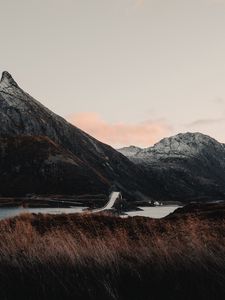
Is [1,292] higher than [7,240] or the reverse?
the reverse

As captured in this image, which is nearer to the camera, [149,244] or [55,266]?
[55,266]

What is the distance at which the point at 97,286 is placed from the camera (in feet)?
35.9

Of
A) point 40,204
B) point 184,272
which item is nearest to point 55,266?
point 184,272

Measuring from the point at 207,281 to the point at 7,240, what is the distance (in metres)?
4.90

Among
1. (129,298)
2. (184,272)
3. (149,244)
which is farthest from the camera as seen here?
(149,244)

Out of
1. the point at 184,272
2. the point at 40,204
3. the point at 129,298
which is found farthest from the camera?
the point at 40,204

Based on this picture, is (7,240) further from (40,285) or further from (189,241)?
(189,241)

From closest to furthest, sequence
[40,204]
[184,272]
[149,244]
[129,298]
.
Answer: [129,298] < [184,272] < [149,244] < [40,204]

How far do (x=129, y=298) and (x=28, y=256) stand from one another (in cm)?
259

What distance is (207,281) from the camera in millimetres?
11117

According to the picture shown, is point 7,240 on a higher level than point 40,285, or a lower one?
higher

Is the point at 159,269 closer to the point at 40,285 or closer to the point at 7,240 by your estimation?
the point at 40,285

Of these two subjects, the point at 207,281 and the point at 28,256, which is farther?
the point at 28,256

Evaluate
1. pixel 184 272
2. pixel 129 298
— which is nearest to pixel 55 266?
A: pixel 129 298
